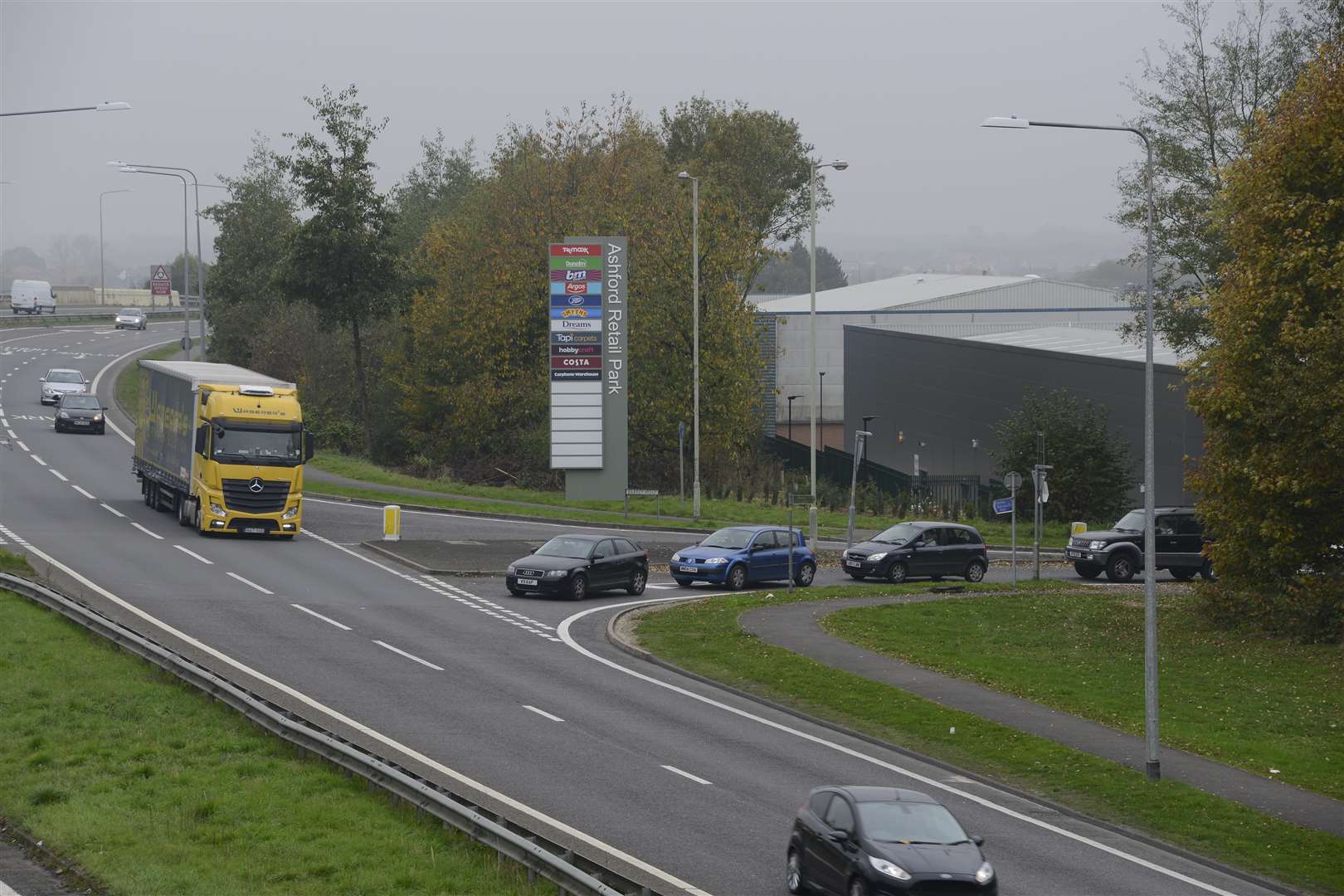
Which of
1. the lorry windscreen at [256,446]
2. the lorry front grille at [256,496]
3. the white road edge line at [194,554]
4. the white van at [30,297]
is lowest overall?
the white road edge line at [194,554]

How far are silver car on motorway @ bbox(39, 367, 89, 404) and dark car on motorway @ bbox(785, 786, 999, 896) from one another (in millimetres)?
63017

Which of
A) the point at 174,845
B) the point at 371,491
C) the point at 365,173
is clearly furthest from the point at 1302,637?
the point at 365,173

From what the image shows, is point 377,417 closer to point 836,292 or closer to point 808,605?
point 808,605

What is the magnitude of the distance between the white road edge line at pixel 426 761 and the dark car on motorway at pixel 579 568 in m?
8.84

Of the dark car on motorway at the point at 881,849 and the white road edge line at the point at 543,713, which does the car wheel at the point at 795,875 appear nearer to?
the dark car on motorway at the point at 881,849

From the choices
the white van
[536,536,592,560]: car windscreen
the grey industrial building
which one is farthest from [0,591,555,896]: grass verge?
the white van

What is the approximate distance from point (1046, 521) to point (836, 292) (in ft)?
241

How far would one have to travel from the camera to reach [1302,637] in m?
30.2

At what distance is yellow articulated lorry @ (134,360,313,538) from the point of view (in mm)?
37719

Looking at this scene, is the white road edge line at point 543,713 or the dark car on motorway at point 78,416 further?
the dark car on motorway at point 78,416

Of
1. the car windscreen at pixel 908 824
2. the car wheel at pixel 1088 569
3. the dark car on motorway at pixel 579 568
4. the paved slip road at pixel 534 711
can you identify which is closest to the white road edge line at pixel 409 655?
the paved slip road at pixel 534 711

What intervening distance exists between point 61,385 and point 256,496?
37.8 m

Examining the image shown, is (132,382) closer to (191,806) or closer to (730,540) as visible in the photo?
(730,540)

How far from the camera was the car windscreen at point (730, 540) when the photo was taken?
37.2 m
